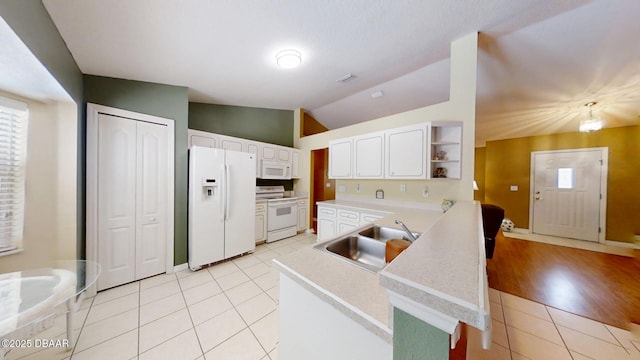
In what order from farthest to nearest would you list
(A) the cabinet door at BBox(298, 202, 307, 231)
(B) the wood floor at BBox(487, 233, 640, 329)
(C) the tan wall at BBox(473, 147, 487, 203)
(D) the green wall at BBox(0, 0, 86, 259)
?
(C) the tan wall at BBox(473, 147, 487, 203)
(A) the cabinet door at BBox(298, 202, 307, 231)
(B) the wood floor at BBox(487, 233, 640, 329)
(D) the green wall at BBox(0, 0, 86, 259)

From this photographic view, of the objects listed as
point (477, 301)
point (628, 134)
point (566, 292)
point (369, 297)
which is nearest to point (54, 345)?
point (369, 297)


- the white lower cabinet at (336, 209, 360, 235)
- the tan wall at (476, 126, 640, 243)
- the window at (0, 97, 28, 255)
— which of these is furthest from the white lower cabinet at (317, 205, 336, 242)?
the tan wall at (476, 126, 640, 243)

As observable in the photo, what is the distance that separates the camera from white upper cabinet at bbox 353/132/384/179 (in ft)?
9.64

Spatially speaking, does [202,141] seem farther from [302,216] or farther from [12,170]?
[302,216]

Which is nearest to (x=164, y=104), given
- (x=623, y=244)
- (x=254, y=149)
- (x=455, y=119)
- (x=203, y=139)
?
(x=203, y=139)

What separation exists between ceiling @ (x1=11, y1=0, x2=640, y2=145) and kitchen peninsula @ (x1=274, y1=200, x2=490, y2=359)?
6.37 ft

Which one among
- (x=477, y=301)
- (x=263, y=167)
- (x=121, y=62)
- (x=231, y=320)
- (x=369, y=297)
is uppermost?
(x=121, y=62)

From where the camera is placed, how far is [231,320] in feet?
5.88

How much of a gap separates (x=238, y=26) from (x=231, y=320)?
2688 millimetres

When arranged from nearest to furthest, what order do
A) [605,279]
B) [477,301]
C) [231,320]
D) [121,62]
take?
[477,301], [231,320], [121,62], [605,279]

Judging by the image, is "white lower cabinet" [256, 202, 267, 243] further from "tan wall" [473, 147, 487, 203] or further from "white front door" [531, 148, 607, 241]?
"white front door" [531, 148, 607, 241]

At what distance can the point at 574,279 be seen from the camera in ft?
8.27

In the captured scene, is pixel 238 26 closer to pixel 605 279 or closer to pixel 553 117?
pixel 605 279

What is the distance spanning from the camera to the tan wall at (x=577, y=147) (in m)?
3.75
